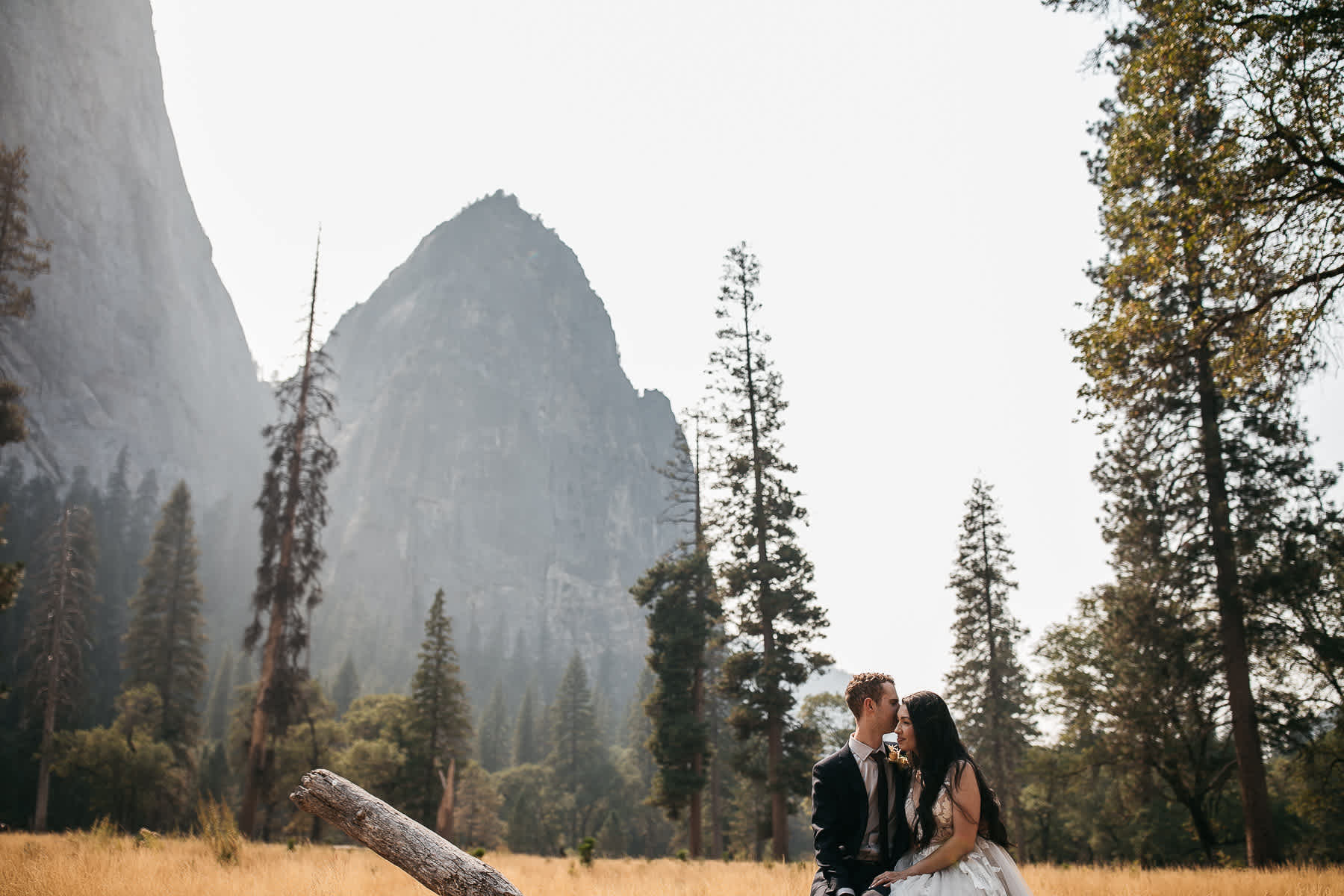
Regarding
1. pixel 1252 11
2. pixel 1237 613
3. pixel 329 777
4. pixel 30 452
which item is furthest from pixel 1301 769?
pixel 30 452

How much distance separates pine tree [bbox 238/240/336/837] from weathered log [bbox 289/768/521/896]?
1445cm

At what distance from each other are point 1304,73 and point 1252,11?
0.74 m

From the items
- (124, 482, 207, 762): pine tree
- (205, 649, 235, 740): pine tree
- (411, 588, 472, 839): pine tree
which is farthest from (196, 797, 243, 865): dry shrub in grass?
(205, 649, 235, 740): pine tree

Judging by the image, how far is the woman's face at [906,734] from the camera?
3.91 metres

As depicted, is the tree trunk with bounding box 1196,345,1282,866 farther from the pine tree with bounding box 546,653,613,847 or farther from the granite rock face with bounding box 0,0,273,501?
the granite rock face with bounding box 0,0,273,501

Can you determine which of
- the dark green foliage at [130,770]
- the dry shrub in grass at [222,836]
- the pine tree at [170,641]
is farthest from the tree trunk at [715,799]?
the pine tree at [170,641]

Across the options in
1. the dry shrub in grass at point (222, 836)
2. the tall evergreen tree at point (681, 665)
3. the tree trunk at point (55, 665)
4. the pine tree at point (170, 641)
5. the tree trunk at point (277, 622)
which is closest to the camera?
the dry shrub in grass at point (222, 836)

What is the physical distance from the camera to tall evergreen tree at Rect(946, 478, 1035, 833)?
2691cm

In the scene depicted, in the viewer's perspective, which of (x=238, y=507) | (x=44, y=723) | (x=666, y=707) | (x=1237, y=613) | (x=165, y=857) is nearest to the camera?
(x=165, y=857)

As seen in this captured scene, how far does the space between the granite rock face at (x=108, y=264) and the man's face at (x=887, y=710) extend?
116 metres

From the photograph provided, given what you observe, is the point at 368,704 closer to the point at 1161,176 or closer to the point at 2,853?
the point at 2,853

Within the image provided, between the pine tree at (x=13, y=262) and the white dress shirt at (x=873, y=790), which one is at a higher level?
the pine tree at (x=13, y=262)

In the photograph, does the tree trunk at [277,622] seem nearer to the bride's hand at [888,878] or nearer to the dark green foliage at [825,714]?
the bride's hand at [888,878]

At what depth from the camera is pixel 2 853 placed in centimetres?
871
